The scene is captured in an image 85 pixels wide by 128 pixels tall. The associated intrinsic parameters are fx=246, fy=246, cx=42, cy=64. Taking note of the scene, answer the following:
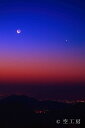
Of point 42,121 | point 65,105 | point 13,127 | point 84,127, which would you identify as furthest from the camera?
point 13,127

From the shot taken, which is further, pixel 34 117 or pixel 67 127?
pixel 34 117

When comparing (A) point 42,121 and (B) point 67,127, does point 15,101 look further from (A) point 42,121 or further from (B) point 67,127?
(B) point 67,127

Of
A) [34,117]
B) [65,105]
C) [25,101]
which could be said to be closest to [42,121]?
[34,117]

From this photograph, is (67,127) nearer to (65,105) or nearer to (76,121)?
(76,121)

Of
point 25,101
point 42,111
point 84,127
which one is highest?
point 25,101

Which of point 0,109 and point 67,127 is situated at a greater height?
point 0,109

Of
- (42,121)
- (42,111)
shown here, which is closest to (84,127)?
(42,111)

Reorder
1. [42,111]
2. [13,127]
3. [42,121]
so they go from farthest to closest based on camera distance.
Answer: [13,127] → [42,121] → [42,111]
